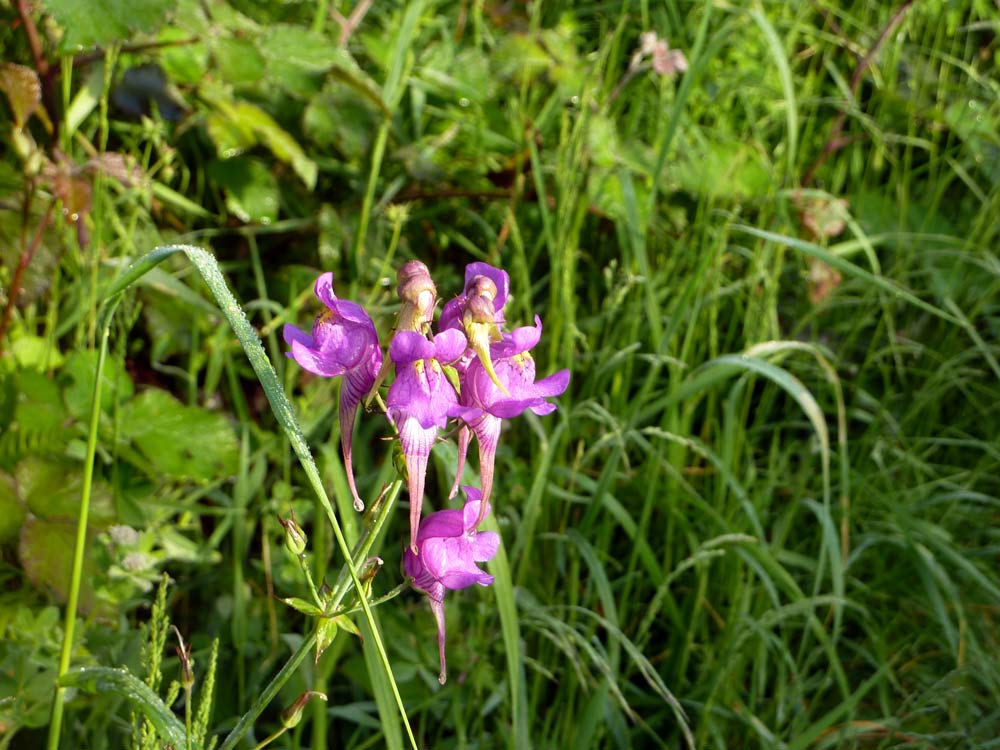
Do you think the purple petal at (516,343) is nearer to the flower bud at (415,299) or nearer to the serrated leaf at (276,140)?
the flower bud at (415,299)

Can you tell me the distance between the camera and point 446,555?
3.78ft

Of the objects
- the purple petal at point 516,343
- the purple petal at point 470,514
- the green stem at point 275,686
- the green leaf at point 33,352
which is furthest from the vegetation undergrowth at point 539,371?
the purple petal at point 516,343

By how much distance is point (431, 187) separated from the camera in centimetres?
274

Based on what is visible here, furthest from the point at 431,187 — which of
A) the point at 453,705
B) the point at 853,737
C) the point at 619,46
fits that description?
the point at 853,737

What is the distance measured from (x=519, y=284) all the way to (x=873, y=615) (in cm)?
106

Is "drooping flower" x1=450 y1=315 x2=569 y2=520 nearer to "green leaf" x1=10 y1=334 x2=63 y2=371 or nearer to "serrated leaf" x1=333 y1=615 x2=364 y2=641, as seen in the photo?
"serrated leaf" x1=333 y1=615 x2=364 y2=641

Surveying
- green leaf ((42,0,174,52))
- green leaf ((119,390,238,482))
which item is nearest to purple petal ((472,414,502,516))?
green leaf ((119,390,238,482))

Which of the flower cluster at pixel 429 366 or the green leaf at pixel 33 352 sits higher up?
the flower cluster at pixel 429 366

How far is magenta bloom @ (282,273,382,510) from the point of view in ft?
3.46

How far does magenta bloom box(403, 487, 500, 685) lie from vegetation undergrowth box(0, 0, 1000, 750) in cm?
29

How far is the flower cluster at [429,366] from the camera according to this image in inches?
39.8

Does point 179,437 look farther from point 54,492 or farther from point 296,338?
point 296,338

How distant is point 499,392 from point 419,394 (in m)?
0.08

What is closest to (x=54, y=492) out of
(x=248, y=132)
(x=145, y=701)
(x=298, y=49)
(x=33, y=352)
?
(x=33, y=352)
